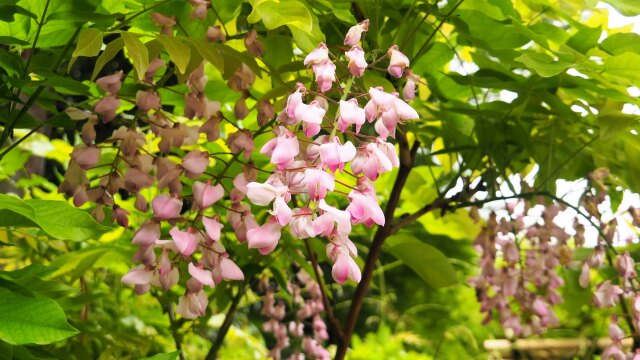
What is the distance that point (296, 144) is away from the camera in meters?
0.51

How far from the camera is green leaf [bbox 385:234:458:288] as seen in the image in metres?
1.00

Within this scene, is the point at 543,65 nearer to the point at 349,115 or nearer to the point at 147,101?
the point at 349,115

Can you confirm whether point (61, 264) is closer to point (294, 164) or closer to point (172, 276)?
point (172, 276)

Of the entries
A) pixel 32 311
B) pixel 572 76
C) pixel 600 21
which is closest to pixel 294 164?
pixel 32 311

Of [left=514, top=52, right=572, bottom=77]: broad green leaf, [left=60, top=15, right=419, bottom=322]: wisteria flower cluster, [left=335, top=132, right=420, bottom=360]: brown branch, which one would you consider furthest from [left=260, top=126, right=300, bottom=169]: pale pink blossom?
[left=335, top=132, right=420, bottom=360]: brown branch

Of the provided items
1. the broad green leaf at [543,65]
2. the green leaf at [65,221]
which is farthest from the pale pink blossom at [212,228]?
the broad green leaf at [543,65]

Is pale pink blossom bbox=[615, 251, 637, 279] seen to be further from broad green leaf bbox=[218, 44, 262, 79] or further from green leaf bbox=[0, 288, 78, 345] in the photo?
green leaf bbox=[0, 288, 78, 345]

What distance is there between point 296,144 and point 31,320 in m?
0.20

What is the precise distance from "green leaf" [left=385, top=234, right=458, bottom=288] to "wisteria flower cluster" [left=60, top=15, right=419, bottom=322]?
14 centimetres

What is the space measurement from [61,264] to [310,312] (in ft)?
1.62

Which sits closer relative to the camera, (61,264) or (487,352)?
(61,264)

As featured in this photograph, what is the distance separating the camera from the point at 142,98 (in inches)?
28.7

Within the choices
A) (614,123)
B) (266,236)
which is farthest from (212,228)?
(614,123)

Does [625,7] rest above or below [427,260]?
above
